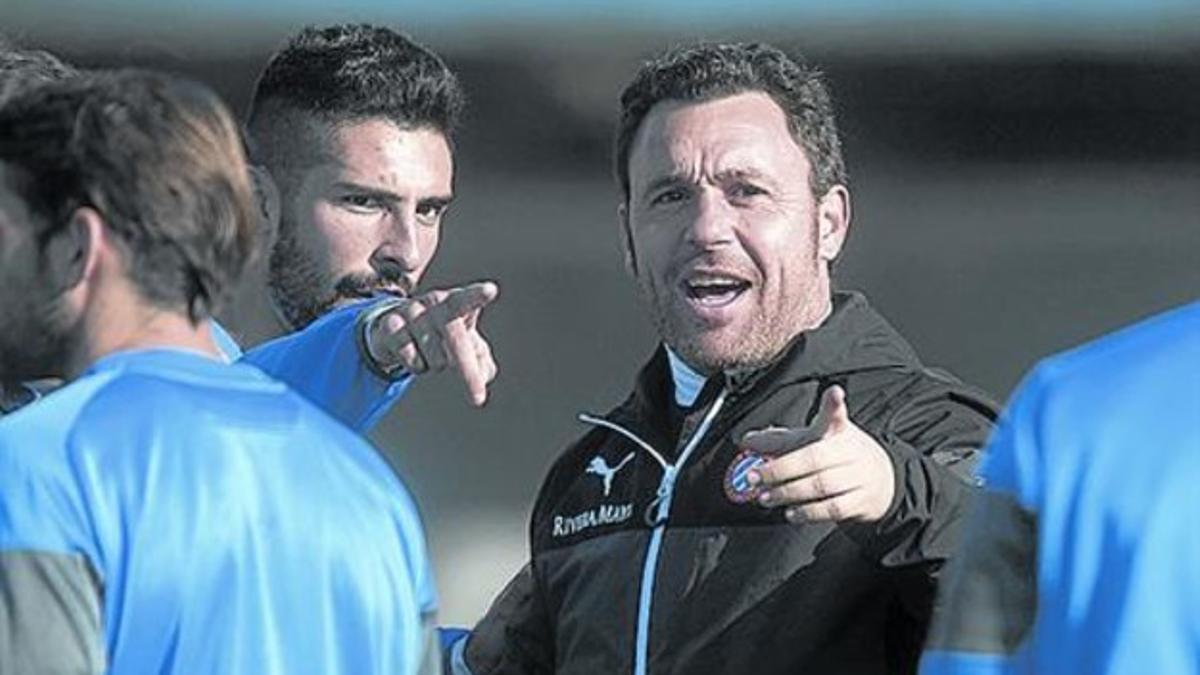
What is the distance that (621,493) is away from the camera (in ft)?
8.86

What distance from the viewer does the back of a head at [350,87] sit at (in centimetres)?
321

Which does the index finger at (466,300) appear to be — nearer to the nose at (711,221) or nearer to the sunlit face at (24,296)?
the nose at (711,221)

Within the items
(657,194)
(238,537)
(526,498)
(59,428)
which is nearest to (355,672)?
(238,537)

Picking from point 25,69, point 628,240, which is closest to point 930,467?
point 628,240

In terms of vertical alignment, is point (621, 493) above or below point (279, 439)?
below

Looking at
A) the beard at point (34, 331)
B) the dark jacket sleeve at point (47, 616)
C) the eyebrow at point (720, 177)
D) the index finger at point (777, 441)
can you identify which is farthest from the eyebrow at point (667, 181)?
the dark jacket sleeve at point (47, 616)

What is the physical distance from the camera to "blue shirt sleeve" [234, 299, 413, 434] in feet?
8.84

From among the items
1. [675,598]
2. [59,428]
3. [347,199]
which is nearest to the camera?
[59,428]

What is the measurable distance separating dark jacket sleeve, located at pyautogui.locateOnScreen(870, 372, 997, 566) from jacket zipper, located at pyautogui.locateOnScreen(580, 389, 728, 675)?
197 mm

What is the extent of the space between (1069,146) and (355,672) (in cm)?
362

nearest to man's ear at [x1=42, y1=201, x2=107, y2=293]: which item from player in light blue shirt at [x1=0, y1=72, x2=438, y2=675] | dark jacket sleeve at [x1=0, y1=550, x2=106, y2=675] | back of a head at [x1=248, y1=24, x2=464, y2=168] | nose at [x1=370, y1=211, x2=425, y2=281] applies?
player in light blue shirt at [x1=0, y1=72, x2=438, y2=675]

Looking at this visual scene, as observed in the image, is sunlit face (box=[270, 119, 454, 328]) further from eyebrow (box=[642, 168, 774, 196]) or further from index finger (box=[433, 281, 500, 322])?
index finger (box=[433, 281, 500, 322])

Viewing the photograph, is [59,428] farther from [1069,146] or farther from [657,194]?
[1069,146]

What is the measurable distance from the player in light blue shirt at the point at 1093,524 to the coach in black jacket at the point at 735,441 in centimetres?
50
